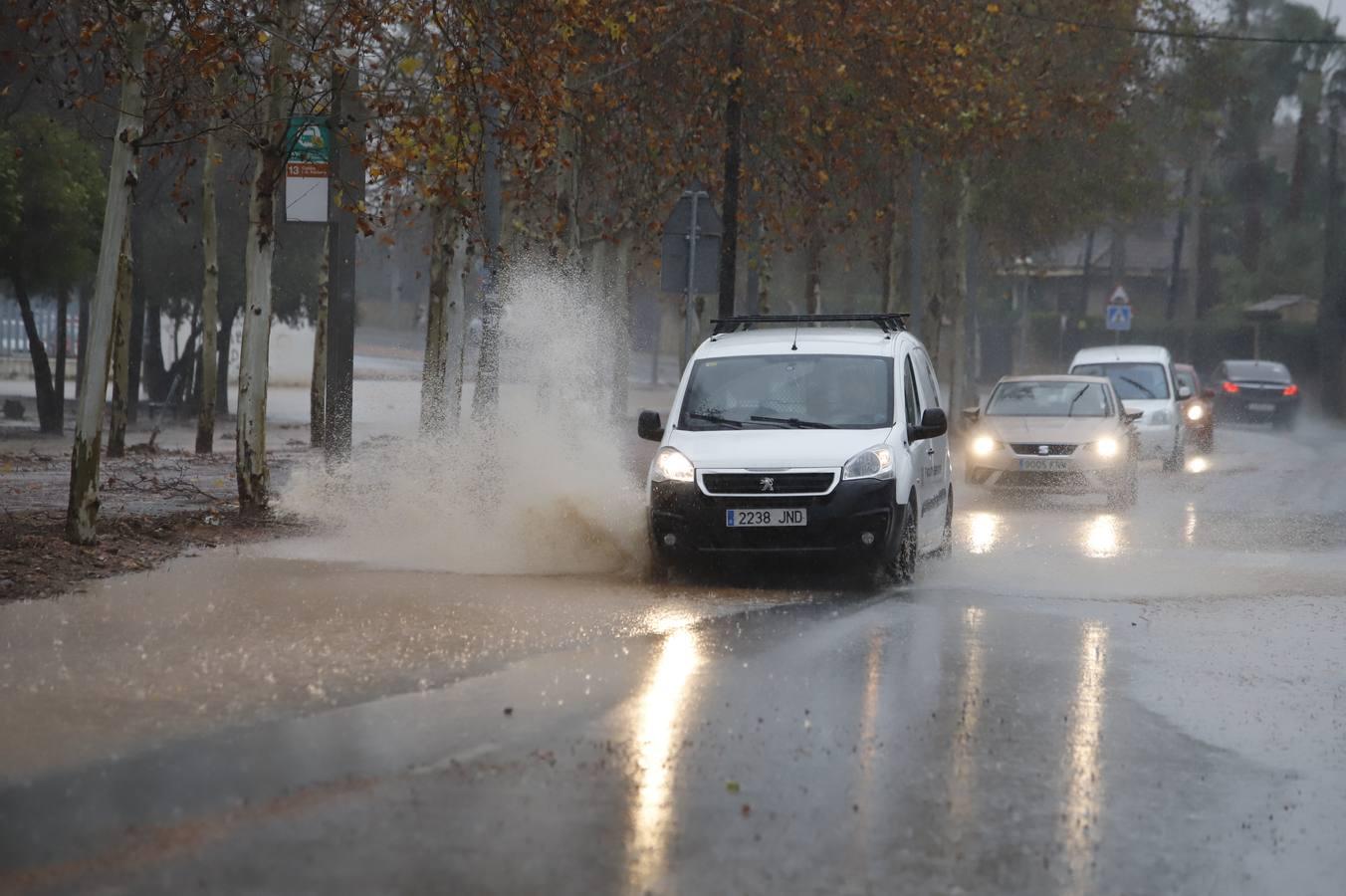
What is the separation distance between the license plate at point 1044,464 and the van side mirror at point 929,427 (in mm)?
8092

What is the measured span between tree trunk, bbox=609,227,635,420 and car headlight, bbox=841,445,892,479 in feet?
71.6

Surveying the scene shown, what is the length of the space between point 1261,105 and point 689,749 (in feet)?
258

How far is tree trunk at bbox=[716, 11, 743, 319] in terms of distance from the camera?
2453 centimetres

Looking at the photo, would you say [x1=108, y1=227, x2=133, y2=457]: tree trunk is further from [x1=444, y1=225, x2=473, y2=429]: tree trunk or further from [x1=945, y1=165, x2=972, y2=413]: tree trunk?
[x1=945, y1=165, x2=972, y2=413]: tree trunk

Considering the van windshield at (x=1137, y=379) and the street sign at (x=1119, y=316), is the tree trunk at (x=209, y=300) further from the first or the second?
the street sign at (x=1119, y=316)

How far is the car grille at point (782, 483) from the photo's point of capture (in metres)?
13.1

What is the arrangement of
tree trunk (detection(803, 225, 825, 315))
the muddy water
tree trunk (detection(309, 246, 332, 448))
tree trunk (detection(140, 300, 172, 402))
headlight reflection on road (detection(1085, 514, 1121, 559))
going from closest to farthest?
the muddy water, headlight reflection on road (detection(1085, 514, 1121, 559)), tree trunk (detection(309, 246, 332, 448)), tree trunk (detection(803, 225, 825, 315)), tree trunk (detection(140, 300, 172, 402))

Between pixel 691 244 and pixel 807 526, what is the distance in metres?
9.66

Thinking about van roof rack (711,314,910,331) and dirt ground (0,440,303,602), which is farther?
van roof rack (711,314,910,331)

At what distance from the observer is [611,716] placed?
8.33 meters

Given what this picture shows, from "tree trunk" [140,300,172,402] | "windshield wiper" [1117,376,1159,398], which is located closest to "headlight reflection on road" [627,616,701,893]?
"windshield wiper" [1117,376,1159,398]

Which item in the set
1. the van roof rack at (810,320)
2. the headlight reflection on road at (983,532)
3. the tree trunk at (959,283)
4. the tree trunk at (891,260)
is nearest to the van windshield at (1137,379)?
the tree trunk at (891,260)

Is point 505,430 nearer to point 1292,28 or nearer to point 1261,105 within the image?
point 1292,28

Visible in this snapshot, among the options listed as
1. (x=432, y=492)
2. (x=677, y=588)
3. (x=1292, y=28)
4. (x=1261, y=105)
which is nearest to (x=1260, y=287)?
(x=1261, y=105)
